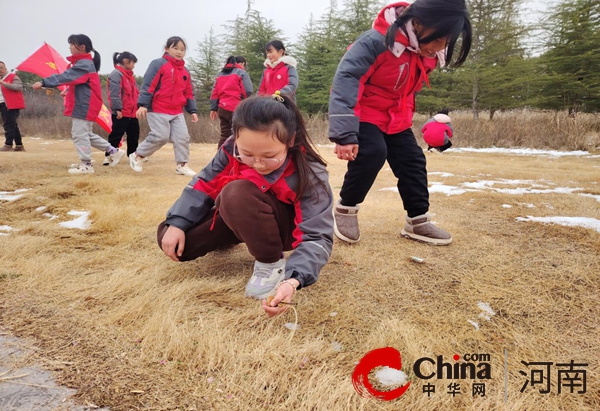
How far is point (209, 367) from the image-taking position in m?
0.99

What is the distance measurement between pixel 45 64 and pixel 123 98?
5.57ft

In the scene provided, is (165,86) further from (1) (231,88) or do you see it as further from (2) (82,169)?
(2) (82,169)

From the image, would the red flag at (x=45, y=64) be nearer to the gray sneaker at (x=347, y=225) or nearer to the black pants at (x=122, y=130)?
the black pants at (x=122, y=130)

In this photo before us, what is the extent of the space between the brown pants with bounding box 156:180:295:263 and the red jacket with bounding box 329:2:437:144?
1.85 feet

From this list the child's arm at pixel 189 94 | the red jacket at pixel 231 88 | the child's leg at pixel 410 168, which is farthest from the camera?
the red jacket at pixel 231 88

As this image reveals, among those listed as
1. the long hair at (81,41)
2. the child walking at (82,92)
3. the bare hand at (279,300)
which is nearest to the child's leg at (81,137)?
the child walking at (82,92)

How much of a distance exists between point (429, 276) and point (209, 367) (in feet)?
3.42

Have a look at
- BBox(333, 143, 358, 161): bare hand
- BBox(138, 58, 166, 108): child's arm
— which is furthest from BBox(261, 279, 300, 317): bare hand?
BBox(138, 58, 166, 108): child's arm

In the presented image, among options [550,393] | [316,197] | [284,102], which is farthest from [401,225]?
[550,393]

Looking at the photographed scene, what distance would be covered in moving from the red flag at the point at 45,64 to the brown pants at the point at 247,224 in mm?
5092

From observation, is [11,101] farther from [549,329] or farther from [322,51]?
[322,51]

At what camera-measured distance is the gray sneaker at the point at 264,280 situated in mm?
1390

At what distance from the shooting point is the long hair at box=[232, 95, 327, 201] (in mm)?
1268

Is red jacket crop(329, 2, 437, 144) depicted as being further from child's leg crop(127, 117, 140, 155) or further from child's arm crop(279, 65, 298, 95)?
child's leg crop(127, 117, 140, 155)
